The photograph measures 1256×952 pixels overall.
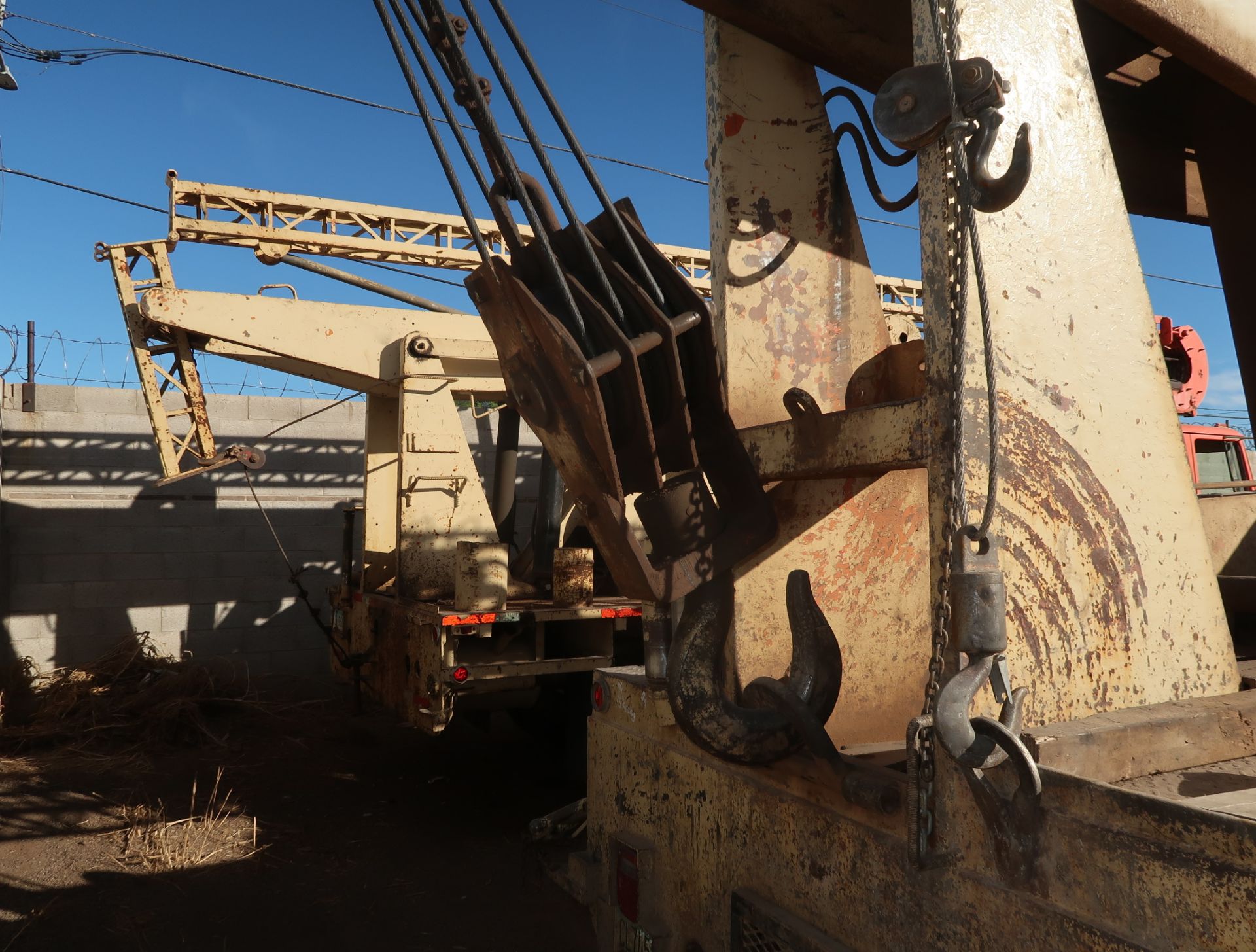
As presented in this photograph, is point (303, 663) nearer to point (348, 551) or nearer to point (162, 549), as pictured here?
point (162, 549)

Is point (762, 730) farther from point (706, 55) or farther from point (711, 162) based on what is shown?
point (706, 55)

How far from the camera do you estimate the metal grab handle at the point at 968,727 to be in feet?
4.31

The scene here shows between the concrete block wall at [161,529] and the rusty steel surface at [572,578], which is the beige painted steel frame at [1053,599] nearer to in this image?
the rusty steel surface at [572,578]

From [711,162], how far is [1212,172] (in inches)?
66.7

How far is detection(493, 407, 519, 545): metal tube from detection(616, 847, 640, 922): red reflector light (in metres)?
5.76

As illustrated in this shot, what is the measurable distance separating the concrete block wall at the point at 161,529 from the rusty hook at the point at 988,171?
8730 mm

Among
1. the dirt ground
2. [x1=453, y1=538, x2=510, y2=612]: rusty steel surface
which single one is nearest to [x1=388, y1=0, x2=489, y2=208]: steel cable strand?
the dirt ground

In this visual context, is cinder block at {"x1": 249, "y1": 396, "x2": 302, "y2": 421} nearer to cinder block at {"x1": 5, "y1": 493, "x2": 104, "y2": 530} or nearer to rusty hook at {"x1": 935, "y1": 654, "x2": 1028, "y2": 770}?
cinder block at {"x1": 5, "y1": 493, "x2": 104, "y2": 530}

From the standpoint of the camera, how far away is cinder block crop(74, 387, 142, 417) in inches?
363

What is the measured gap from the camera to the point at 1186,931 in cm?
111

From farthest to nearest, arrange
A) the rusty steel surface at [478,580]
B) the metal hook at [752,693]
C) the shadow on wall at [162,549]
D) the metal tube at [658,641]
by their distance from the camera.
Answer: the shadow on wall at [162,549] < the rusty steel surface at [478,580] < the metal tube at [658,641] < the metal hook at [752,693]

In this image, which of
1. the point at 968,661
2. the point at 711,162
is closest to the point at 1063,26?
the point at 711,162

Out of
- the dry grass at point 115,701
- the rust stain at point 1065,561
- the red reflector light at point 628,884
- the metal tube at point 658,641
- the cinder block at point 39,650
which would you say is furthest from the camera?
the cinder block at point 39,650

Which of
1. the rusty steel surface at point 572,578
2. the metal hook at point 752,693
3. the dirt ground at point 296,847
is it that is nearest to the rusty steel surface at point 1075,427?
the metal hook at point 752,693
